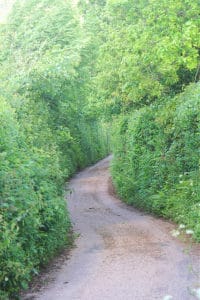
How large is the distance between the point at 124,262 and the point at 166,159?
6.86 meters

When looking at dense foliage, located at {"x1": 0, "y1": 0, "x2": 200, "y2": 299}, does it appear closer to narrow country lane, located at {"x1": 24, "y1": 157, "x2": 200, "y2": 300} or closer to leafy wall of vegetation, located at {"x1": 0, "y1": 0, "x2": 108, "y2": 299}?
leafy wall of vegetation, located at {"x1": 0, "y1": 0, "x2": 108, "y2": 299}

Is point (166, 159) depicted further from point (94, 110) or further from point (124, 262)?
point (94, 110)

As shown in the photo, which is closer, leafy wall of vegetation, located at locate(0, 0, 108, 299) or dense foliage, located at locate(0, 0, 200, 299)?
leafy wall of vegetation, located at locate(0, 0, 108, 299)

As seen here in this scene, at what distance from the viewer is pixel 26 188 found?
10094 millimetres

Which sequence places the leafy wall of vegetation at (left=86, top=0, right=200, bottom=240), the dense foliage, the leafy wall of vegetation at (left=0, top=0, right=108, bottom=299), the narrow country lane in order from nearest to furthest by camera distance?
the narrow country lane < the leafy wall of vegetation at (left=0, top=0, right=108, bottom=299) < the dense foliage < the leafy wall of vegetation at (left=86, top=0, right=200, bottom=240)

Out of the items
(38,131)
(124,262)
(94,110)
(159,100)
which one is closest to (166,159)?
(159,100)

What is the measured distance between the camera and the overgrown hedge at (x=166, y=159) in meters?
15.0

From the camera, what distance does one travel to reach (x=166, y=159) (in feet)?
57.6

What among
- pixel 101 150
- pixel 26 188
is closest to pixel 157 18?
pixel 26 188

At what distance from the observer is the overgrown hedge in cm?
1497

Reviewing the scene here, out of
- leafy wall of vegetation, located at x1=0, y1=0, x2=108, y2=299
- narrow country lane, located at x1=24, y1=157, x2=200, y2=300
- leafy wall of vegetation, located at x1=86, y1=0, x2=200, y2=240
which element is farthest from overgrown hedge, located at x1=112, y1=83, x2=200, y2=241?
leafy wall of vegetation, located at x1=0, y1=0, x2=108, y2=299

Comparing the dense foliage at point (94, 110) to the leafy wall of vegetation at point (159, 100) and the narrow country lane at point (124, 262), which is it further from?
the narrow country lane at point (124, 262)

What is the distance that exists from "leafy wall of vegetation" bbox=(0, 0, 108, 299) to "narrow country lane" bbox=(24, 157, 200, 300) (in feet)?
2.38

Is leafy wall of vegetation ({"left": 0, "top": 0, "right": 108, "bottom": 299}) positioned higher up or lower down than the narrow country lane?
higher up
